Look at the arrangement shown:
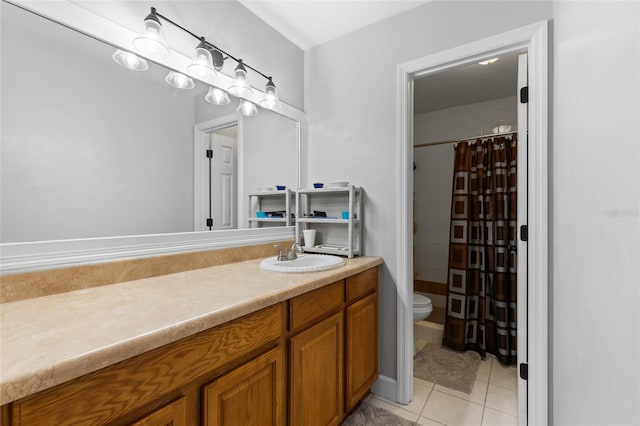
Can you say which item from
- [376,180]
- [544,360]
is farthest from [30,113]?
[544,360]

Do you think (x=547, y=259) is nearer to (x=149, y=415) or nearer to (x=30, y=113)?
(x=149, y=415)

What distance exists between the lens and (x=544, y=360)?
1398 millimetres

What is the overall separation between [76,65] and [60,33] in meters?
0.11

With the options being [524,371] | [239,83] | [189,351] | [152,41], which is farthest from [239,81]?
[524,371]

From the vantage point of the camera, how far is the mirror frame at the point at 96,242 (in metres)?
1.00

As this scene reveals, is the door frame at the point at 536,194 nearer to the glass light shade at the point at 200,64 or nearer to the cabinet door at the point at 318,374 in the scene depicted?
the cabinet door at the point at 318,374

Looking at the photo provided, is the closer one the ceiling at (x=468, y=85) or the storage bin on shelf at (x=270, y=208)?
the storage bin on shelf at (x=270, y=208)

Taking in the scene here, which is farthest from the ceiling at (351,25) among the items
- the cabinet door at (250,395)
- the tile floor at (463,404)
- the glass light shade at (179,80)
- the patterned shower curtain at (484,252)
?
the tile floor at (463,404)

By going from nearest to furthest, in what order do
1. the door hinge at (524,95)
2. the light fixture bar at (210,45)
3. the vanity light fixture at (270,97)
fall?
the light fixture bar at (210,45), the door hinge at (524,95), the vanity light fixture at (270,97)

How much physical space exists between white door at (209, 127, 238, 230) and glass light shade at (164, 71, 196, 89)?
0.85 ft

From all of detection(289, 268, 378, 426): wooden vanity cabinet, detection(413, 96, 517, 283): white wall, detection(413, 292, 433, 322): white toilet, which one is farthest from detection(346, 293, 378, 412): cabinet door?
detection(413, 96, 517, 283): white wall

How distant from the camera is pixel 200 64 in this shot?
1.45 metres

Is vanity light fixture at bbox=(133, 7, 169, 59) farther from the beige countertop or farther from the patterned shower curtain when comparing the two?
the patterned shower curtain

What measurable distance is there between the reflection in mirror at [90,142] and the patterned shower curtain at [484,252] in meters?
2.00
